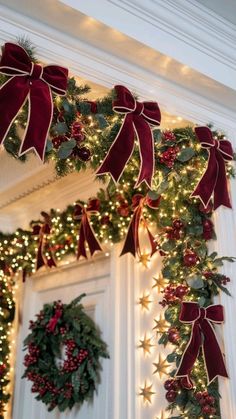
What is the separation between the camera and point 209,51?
7.14ft

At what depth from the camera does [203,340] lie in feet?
6.49

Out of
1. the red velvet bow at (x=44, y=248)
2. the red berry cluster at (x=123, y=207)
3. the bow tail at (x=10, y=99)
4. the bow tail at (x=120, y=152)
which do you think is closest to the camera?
the bow tail at (x=10, y=99)

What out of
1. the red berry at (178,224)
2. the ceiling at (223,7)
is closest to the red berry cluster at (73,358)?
the red berry at (178,224)

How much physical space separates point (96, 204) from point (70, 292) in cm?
83

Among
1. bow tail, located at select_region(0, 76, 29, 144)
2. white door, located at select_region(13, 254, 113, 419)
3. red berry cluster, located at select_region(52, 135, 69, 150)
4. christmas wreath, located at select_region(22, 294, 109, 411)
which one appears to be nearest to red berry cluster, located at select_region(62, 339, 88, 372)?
christmas wreath, located at select_region(22, 294, 109, 411)

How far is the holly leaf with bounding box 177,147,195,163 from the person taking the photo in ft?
6.67

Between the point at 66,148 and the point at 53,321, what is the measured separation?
1698 mm

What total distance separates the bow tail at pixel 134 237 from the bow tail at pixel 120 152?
3.24 feet

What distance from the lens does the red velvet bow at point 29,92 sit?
1493mm

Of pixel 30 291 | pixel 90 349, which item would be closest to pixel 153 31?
pixel 90 349

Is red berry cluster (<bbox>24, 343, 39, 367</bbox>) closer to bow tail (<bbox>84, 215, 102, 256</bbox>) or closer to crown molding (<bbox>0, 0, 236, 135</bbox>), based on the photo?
bow tail (<bbox>84, 215, 102, 256</bbox>)

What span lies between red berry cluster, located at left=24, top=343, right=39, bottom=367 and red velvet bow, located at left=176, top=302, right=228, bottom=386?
Answer: 1494 mm

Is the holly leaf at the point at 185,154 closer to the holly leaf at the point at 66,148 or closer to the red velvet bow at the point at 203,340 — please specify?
the holly leaf at the point at 66,148

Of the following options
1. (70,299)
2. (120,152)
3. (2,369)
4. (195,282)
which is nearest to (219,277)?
(195,282)
